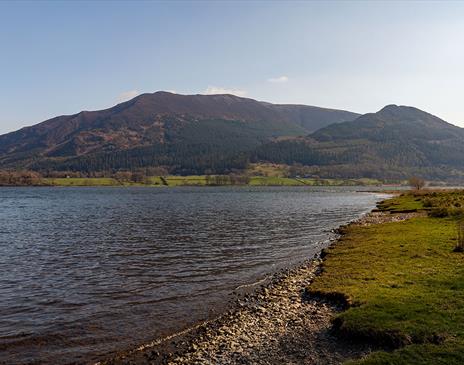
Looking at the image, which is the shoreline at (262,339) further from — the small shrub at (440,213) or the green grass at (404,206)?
the green grass at (404,206)

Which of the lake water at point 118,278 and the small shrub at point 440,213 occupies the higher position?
the small shrub at point 440,213

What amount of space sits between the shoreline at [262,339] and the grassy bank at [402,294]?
1.01 metres

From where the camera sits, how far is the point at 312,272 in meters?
31.4

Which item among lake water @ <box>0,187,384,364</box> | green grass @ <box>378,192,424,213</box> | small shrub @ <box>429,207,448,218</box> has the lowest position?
lake water @ <box>0,187,384,364</box>

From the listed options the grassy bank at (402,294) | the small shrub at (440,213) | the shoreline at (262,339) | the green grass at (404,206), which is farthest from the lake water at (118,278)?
the green grass at (404,206)

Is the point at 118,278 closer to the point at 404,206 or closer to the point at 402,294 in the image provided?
the point at 402,294

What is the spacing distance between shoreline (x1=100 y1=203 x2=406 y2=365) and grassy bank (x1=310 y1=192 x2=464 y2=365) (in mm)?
1011

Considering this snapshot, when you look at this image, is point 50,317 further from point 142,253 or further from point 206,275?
point 142,253

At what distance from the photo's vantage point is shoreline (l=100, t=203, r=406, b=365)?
55.1 ft

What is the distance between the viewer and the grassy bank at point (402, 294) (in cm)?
1534

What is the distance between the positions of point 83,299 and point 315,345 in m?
16.6

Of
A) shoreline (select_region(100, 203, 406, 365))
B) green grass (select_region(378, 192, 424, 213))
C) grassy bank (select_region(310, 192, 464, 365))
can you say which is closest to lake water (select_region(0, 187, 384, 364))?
shoreline (select_region(100, 203, 406, 365))

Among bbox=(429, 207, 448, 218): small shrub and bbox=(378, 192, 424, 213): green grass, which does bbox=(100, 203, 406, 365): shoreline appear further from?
bbox=(378, 192, 424, 213): green grass

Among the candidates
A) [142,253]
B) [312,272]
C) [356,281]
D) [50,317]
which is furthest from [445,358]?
[142,253]
